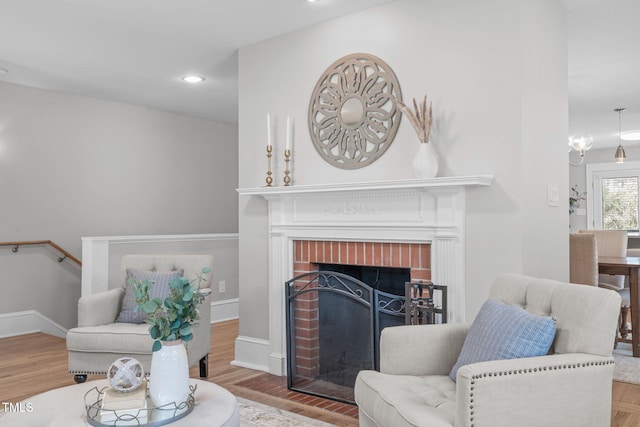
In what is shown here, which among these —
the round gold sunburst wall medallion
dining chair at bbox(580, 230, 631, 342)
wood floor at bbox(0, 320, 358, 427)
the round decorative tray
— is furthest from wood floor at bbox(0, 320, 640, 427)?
dining chair at bbox(580, 230, 631, 342)

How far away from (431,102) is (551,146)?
78 centimetres

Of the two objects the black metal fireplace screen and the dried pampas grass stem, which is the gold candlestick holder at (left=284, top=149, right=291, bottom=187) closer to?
the black metal fireplace screen

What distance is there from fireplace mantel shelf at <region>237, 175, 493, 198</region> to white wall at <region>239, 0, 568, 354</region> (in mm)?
158

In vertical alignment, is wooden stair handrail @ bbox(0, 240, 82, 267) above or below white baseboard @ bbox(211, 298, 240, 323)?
above

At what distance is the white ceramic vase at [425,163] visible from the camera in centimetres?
286

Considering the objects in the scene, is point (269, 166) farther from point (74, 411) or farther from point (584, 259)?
point (584, 259)

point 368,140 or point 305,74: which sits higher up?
point 305,74

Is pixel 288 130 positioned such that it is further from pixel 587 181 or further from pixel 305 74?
pixel 587 181

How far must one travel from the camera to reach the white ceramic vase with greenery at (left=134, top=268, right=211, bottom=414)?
Result: 1.82 meters

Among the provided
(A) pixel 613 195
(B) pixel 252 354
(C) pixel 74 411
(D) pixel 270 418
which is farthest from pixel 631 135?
(C) pixel 74 411

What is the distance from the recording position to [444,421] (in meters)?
1.68

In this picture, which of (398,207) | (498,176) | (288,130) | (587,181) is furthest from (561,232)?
(587,181)

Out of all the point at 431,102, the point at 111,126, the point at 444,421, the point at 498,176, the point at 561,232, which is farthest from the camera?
the point at 111,126

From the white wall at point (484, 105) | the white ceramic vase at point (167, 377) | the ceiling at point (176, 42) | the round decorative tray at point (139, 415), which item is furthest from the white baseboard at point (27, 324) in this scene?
the white ceramic vase at point (167, 377)
